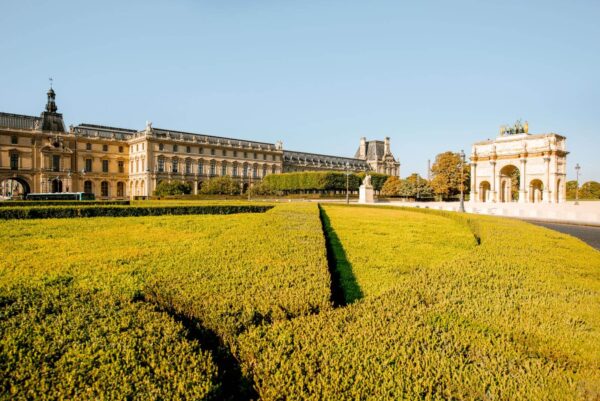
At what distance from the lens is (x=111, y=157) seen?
69.6 meters

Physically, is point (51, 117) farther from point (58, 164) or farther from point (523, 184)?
point (523, 184)

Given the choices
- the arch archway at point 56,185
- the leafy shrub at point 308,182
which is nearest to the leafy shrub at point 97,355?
the leafy shrub at point 308,182

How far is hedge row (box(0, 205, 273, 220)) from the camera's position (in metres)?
14.2

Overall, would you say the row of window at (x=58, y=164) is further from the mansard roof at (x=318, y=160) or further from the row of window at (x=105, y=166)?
the mansard roof at (x=318, y=160)

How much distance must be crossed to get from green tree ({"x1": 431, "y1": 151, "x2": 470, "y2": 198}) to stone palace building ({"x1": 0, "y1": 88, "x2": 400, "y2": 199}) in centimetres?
3775

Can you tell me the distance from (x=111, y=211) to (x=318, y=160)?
290 ft

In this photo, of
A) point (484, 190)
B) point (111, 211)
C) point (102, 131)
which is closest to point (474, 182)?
point (484, 190)

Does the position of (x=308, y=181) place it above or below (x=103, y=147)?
below

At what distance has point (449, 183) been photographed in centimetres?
6769

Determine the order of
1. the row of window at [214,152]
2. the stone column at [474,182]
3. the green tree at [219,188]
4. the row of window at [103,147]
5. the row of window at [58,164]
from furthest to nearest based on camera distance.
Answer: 1. the row of window at [214,152]
2. the row of window at [103,147]
3. the row of window at [58,164]
4. the green tree at [219,188]
5. the stone column at [474,182]

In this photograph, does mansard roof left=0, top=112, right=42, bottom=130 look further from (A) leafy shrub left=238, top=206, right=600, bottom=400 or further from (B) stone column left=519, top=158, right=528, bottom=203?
(B) stone column left=519, top=158, right=528, bottom=203

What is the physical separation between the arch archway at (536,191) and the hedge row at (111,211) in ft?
150

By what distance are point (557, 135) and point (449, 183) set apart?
2251 centimetres

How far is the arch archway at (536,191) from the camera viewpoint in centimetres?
4991
